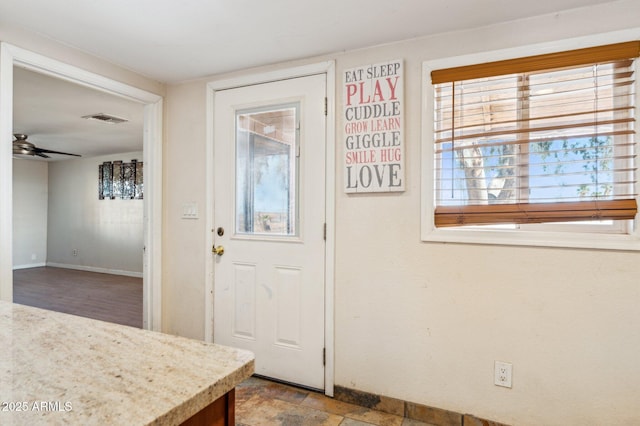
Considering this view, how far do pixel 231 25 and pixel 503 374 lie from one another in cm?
232

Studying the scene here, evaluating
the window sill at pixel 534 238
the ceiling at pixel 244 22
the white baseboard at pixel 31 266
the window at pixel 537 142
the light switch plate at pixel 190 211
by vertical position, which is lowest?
the white baseboard at pixel 31 266

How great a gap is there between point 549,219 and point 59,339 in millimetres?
2000

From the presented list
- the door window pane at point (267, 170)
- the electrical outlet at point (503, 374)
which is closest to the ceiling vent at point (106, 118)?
the door window pane at point (267, 170)

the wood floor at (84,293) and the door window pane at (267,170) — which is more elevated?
the door window pane at (267,170)

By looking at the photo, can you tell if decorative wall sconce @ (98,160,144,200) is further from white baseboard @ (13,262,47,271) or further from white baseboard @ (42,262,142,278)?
white baseboard @ (13,262,47,271)

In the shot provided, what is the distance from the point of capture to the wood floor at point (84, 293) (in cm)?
420

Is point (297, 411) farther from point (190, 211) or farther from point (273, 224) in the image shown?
point (190, 211)

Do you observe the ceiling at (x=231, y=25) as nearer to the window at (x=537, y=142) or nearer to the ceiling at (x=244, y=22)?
the ceiling at (x=244, y=22)

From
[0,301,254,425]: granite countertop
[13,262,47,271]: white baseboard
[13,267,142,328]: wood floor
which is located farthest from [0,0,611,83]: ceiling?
[13,262,47,271]: white baseboard

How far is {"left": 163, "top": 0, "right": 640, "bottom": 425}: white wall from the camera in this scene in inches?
64.8

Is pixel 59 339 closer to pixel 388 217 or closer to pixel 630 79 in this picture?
pixel 388 217

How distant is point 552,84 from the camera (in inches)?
69.6

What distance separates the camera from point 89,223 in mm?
7074

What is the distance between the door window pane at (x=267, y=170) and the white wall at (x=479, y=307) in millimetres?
336
